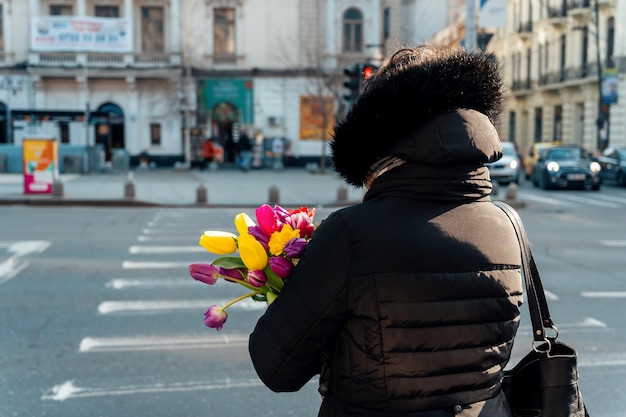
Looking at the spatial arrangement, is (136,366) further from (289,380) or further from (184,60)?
(184,60)

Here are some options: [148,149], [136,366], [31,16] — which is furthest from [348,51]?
[136,366]

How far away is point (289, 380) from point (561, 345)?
85 cm

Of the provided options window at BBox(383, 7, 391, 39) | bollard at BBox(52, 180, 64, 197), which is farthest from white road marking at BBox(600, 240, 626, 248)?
window at BBox(383, 7, 391, 39)

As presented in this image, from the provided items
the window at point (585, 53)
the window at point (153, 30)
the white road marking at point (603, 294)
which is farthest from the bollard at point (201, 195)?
the window at point (585, 53)

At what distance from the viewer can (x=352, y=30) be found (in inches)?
1607

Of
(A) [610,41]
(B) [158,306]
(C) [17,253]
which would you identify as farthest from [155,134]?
(B) [158,306]

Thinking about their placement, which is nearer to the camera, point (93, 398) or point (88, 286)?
point (93, 398)

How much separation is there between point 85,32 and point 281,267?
36.9m

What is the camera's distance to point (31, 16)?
125 ft

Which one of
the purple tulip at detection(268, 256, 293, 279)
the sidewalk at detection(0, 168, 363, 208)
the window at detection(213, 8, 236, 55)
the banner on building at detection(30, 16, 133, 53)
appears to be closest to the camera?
the purple tulip at detection(268, 256, 293, 279)

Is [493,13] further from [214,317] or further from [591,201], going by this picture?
[214,317]

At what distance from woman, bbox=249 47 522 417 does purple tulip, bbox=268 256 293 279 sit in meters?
0.06

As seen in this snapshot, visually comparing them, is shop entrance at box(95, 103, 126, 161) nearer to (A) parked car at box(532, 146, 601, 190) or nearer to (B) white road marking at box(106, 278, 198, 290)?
(A) parked car at box(532, 146, 601, 190)

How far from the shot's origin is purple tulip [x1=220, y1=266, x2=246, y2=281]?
2258 mm
